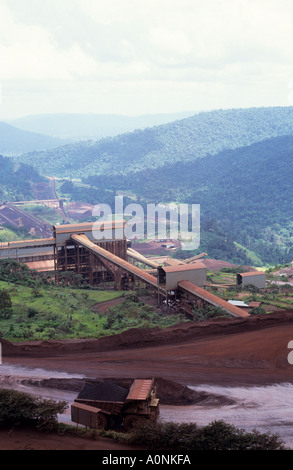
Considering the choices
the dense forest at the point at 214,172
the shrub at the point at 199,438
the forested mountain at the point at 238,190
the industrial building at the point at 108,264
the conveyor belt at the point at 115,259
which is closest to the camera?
the shrub at the point at 199,438

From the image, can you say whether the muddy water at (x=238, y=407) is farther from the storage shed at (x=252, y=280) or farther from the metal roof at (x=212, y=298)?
the storage shed at (x=252, y=280)

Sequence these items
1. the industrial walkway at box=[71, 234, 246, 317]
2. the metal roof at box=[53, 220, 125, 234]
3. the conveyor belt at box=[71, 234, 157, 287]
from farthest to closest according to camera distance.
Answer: the metal roof at box=[53, 220, 125, 234]
the conveyor belt at box=[71, 234, 157, 287]
the industrial walkway at box=[71, 234, 246, 317]

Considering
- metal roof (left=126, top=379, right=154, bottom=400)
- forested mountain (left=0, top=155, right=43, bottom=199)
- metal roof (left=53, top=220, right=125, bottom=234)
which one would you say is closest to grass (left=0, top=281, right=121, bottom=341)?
metal roof (left=126, top=379, right=154, bottom=400)

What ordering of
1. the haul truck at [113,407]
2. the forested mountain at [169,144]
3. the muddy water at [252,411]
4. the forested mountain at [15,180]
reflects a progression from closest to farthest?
the haul truck at [113,407] → the muddy water at [252,411] → the forested mountain at [15,180] → the forested mountain at [169,144]

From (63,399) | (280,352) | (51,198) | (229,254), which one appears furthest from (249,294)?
(51,198)

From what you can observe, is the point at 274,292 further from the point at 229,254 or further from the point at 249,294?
the point at 229,254

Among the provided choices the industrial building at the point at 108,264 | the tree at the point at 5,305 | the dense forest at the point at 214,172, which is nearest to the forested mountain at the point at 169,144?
the dense forest at the point at 214,172

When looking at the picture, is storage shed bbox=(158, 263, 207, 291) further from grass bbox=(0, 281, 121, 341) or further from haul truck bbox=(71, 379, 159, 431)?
haul truck bbox=(71, 379, 159, 431)
